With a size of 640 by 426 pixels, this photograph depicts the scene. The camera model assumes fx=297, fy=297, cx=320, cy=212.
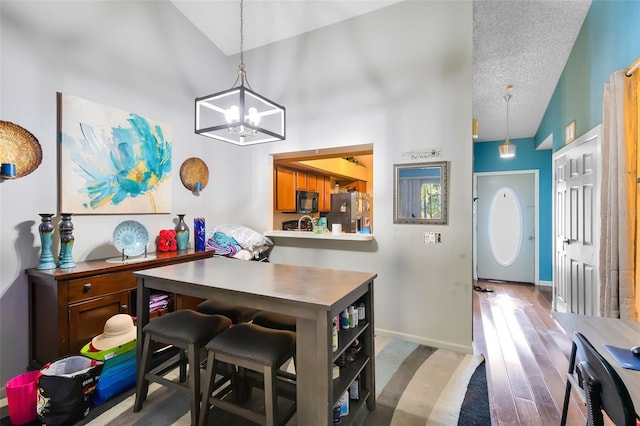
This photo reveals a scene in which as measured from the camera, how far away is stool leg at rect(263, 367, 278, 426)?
4.77ft

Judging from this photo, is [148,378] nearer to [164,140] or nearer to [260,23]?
[164,140]

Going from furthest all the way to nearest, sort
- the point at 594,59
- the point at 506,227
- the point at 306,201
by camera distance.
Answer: the point at 506,227
the point at 306,201
the point at 594,59

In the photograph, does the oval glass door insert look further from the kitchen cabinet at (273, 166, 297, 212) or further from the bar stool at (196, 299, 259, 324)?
the bar stool at (196, 299, 259, 324)

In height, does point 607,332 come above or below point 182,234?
below

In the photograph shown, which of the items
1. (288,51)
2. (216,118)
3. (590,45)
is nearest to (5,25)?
(216,118)

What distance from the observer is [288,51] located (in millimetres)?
3738

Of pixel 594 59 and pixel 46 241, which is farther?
pixel 594 59

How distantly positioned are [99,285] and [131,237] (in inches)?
22.5

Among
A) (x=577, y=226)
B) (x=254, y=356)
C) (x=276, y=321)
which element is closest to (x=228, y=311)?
(x=276, y=321)

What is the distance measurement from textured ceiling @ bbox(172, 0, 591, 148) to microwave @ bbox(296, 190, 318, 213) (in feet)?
7.18

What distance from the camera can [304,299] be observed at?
1404 mm

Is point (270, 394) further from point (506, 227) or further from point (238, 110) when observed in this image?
point (506, 227)

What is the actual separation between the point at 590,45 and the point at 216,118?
4.02 meters

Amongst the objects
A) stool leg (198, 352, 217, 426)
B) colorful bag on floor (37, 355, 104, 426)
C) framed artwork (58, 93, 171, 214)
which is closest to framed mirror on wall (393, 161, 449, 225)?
stool leg (198, 352, 217, 426)
